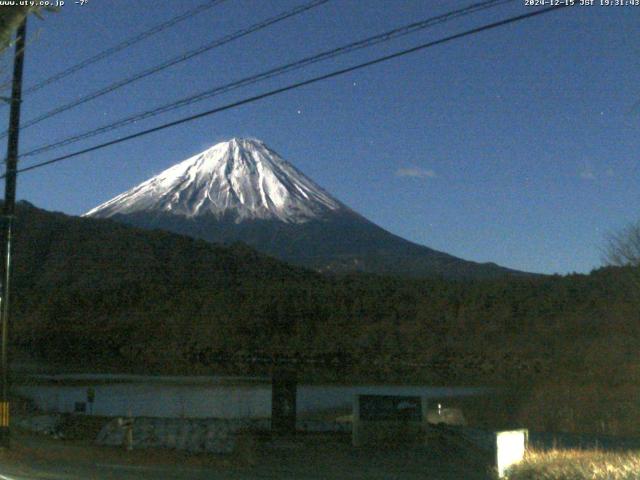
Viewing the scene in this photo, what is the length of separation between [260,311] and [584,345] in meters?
29.3

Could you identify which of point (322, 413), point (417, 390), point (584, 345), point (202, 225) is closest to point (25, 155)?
point (322, 413)

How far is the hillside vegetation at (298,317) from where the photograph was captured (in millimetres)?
54156

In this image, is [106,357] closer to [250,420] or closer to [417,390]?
[417,390]

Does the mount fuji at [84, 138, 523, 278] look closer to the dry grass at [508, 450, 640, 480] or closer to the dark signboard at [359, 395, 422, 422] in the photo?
the dark signboard at [359, 395, 422, 422]

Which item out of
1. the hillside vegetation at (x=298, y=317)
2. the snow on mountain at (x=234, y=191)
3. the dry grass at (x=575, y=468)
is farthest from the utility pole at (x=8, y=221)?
the snow on mountain at (x=234, y=191)

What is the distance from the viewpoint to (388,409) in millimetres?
19500

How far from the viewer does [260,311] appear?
248 feet

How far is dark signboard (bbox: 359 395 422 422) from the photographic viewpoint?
19.3 metres

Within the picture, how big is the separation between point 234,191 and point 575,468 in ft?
529

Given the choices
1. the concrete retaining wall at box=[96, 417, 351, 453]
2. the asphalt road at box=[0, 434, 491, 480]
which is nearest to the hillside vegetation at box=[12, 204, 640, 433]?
the concrete retaining wall at box=[96, 417, 351, 453]

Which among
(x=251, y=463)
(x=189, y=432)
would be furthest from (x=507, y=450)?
(x=189, y=432)

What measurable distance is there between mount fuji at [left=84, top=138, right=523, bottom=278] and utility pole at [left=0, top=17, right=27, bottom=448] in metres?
127

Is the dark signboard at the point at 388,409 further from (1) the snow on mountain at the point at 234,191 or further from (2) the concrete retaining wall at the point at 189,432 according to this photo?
(1) the snow on mountain at the point at 234,191

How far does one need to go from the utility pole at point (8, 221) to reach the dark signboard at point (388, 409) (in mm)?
7326
